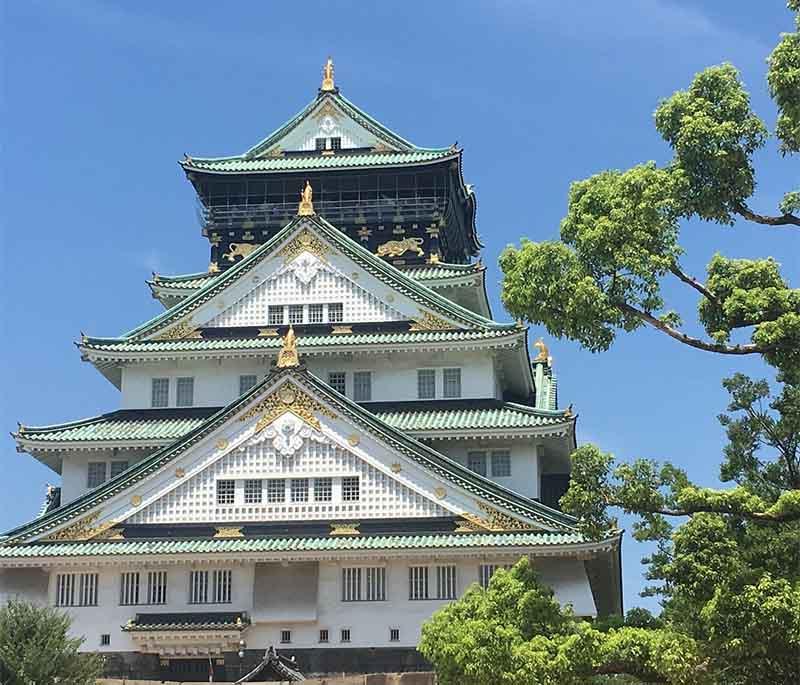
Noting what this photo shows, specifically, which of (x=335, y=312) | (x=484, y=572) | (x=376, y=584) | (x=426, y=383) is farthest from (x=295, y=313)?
(x=484, y=572)

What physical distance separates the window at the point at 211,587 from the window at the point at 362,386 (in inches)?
314

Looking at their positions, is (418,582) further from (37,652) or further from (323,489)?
(37,652)

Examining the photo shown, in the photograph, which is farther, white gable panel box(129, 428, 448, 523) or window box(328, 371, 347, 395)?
window box(328, 371, 347, 395)

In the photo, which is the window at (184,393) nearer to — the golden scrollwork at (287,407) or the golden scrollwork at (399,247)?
the golden scrollwork at (287,407)

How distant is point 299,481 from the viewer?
39531 mm

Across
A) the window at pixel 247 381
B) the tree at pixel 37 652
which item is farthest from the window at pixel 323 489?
the tree at pixel 37 652

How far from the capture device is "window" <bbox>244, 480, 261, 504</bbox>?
Answer: 1558 inches

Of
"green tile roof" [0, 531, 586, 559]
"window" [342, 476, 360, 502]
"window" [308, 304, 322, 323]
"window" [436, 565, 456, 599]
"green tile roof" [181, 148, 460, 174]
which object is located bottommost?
"window" [436, 565, 456, 599]

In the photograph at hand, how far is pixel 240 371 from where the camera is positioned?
44719 mm

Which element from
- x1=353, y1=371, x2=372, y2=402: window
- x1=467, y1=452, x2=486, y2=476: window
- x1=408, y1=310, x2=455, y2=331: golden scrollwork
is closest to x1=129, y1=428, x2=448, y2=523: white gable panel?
x1=467, y1=452, x2=486, y2=476: window

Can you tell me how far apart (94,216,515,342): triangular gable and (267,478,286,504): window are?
7632mm

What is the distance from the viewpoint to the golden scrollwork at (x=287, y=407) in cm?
3959

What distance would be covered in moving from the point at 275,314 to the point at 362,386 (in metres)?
4.00

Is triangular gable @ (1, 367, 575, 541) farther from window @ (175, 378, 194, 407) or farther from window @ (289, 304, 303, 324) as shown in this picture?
window @ (289, 304, 303, 324)
